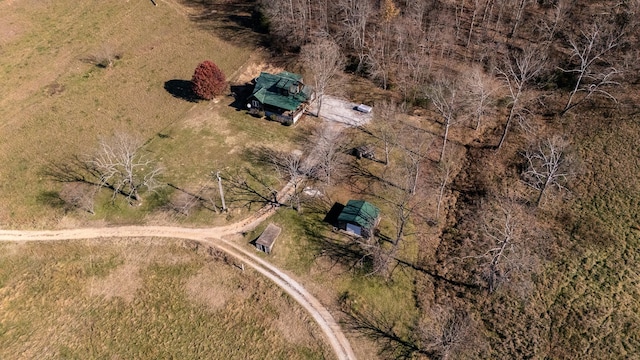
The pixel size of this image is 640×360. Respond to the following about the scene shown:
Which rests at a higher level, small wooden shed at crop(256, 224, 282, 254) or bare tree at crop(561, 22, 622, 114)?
bare tree at crop(561, 22, 622, 114)

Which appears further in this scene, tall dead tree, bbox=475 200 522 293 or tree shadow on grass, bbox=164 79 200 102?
tree shadow on grass, bbox=164 79 200 102

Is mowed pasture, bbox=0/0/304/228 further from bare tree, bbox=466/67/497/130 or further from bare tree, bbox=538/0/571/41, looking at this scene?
bare tree, bbox=538/0/571/41

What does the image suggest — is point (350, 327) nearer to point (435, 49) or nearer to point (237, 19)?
point (435, 49)

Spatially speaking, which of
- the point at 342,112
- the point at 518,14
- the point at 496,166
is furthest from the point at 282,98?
the point at 518,14

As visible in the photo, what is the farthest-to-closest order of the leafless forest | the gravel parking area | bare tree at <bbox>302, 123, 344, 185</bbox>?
1. the gravel parking area
2. bare tree at <bbox>302, 123, 344, 185</bbox>
3. the leafless forest

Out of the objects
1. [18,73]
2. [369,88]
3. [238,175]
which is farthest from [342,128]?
[18,73]

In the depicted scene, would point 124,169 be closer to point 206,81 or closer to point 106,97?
point 106,97

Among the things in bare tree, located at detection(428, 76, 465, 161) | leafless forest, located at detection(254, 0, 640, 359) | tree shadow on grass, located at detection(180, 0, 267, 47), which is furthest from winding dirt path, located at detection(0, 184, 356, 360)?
tree shadow on grass, located at detection(180, 0, 267, 47)
